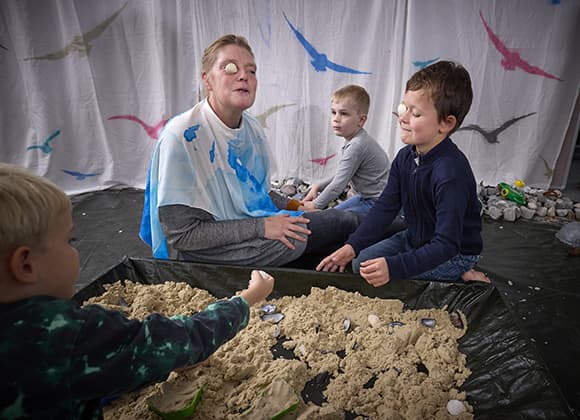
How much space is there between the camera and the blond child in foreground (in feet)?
1.79

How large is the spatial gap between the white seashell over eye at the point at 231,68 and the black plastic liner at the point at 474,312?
2.29ft

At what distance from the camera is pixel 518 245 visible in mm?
2105

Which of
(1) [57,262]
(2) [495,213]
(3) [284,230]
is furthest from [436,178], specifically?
(2) [495,213]

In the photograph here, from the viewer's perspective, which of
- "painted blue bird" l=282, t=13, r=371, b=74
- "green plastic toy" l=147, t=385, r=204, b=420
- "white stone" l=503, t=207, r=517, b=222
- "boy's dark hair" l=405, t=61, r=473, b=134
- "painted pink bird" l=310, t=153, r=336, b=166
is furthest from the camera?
"painted pink bird" l=310, t=153, r=336, b=166

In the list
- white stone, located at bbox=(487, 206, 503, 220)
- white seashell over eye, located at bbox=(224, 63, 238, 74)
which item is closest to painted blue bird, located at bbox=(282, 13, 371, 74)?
white stone, located at bbox=(487, 206, 503, 220)

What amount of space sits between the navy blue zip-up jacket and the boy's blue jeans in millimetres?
42

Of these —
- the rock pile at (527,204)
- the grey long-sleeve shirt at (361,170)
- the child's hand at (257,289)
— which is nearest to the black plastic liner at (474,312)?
the child's hand at (257,289)

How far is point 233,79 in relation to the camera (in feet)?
4.35

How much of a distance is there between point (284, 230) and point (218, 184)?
31 centimetres

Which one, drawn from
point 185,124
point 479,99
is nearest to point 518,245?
point 479,99

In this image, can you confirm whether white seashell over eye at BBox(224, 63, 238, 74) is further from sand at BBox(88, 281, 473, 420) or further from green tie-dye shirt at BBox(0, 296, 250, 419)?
green tie-dye shirt at BBox(0, 296, 250, 419)

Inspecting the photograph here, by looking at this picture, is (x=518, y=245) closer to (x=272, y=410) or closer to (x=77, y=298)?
(x=272, y=410)

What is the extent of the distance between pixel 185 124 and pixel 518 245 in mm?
1884

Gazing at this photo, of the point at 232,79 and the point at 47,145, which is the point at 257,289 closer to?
the point at 232,79
